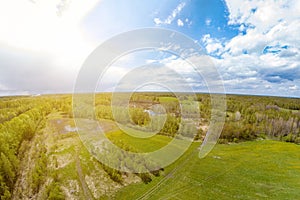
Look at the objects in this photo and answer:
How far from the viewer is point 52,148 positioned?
83.1 feet

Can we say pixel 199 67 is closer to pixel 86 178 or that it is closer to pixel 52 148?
pixel 86 178

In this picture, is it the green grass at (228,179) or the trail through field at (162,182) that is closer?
the trail through field at (162,182)

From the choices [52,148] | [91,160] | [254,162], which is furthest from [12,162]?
[254,162]

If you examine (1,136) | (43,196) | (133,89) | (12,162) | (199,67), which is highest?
(199,67)

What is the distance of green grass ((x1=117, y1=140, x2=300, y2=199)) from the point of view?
69.6 feet

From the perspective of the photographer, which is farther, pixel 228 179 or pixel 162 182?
pixel 228 179

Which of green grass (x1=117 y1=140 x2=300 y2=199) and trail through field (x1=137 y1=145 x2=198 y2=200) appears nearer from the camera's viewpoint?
trail through field (x1=137 y1=145 x2=198 y2=200)

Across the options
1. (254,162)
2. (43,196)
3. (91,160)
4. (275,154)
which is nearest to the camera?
(43,196)

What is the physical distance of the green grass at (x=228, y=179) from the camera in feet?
69.6

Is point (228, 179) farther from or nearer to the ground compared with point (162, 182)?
nearer to the ground

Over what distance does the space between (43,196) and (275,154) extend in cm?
4227

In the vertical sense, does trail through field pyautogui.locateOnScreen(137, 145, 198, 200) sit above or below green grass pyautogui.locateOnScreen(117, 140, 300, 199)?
above

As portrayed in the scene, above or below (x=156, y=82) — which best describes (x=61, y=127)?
below

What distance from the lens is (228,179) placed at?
84.5ft
